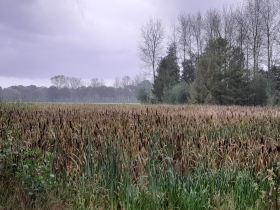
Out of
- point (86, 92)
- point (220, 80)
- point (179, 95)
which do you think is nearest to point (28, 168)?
point (220, 80)

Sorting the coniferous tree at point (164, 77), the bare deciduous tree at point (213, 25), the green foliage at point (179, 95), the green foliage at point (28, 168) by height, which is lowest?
the green foliage at point (28, 168)

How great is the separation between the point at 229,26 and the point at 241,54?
4089 mm

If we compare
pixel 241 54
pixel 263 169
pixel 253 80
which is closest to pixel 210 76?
pixel 253 80

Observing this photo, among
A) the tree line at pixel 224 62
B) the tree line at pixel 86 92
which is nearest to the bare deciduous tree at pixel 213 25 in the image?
the tree line at pixel 224 62

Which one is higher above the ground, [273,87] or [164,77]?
[164,77]

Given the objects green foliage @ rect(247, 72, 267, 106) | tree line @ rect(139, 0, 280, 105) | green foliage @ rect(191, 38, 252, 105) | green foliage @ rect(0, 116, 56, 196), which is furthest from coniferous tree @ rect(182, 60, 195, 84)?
green foliage @ rect(0, 116, 56, 196)

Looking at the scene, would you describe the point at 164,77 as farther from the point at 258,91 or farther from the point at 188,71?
the point at 258,91

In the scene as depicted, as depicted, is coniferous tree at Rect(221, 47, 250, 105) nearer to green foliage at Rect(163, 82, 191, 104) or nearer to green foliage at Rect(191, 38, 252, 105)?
green foliage at Rect(191, 38, 252, 105)

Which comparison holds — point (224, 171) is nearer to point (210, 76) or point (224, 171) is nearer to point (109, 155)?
point (109, 155)

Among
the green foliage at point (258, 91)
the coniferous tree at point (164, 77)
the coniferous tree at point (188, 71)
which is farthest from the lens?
the coniferous tree at point (188, 71)

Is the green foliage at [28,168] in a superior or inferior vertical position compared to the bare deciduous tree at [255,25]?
inferior

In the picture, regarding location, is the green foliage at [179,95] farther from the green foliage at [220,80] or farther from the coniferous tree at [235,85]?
the coniferous tree at [235,85]

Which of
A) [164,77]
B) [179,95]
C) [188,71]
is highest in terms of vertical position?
[188,71]

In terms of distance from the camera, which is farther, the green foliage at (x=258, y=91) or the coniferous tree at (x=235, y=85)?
the green foliage at (x=258, y=91)
